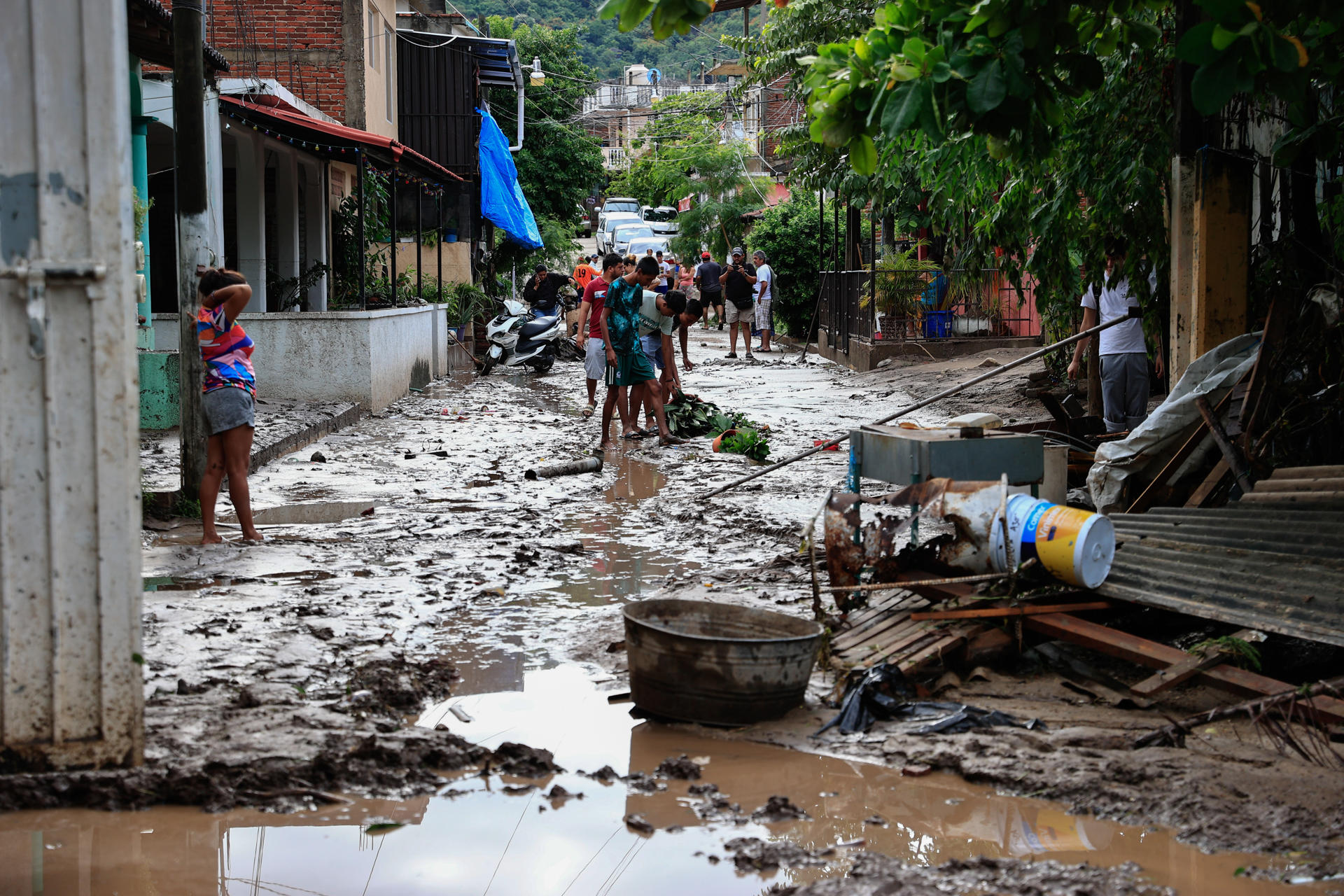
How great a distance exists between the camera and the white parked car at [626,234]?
4362 centimetres

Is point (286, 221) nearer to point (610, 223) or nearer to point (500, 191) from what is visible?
point (500, 191)

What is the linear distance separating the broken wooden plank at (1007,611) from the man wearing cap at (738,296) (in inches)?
690

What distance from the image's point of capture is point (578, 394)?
56.5 feet

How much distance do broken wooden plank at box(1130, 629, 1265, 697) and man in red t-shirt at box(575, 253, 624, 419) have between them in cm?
871

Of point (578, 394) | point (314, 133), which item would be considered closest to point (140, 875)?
point (314, 133)

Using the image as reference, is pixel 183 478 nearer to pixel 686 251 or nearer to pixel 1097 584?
pixel 1097 584

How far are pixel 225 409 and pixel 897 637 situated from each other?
4.15 meters

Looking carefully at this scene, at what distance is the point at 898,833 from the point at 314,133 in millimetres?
11237

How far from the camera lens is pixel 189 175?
776 centimetres

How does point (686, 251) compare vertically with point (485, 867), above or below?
above

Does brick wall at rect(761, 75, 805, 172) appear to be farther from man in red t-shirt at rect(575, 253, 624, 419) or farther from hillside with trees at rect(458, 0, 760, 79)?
man in red t-shirt at rect(575, 253, 624, 419)

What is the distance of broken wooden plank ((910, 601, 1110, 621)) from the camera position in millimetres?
4945

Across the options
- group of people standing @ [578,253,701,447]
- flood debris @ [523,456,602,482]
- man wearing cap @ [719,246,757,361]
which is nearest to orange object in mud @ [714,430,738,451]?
group of people standing @ [578,253,701,447]

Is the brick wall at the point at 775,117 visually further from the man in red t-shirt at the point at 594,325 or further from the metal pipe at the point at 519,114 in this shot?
the man in red t-shirt at the point at 594,325
